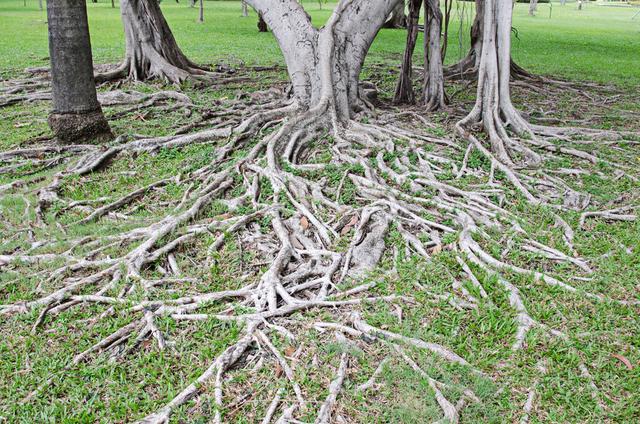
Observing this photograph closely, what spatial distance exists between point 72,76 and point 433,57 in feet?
14.1

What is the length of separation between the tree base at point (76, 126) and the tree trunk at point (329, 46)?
7.29 ft

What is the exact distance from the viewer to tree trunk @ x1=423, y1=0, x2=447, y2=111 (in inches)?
285

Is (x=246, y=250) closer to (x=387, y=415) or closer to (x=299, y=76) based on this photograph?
(x=387, y=415)

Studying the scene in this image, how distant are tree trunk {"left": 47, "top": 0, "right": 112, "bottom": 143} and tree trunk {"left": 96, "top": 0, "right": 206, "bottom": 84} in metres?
3.56

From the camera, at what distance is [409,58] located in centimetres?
751

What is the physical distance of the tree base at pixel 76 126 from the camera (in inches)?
243

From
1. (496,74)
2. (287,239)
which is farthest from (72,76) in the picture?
(496,74)

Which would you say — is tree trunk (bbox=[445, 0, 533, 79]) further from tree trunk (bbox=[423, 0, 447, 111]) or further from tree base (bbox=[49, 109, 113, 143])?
tree base (bbox=[49, 109, 113, 143])

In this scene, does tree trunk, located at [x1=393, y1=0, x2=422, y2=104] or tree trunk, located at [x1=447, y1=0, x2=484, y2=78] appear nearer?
tree trunk, located at [x1=393, y1=0, x2=422, y2=104]

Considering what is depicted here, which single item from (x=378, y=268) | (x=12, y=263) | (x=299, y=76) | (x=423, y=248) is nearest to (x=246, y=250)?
(x=378, y=268)

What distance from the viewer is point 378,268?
3.77 metres

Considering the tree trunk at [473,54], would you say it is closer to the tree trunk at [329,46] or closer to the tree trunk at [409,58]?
the tree trunk at [409,58]

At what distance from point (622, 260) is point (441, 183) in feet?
4.94

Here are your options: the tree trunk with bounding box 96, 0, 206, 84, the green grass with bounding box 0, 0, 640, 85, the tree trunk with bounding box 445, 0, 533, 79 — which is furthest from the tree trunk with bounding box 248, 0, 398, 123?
the tree trunk with bounding box 445, 0, 533, 79
